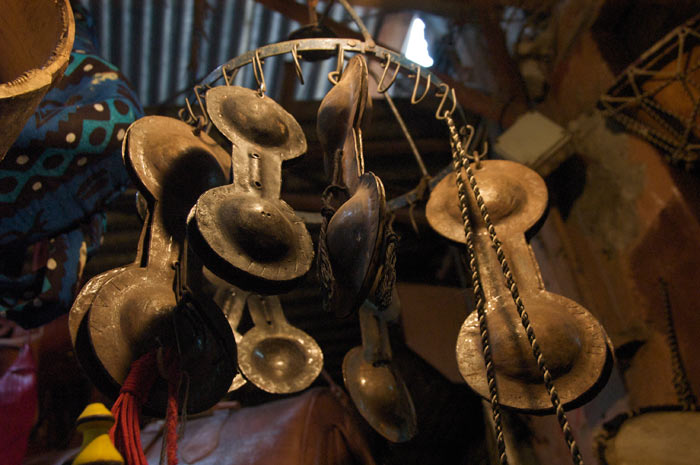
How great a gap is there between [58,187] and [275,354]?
0.77 metres

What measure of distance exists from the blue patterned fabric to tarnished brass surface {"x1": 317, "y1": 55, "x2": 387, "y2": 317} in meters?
0.67

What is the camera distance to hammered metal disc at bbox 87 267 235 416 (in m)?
0.74

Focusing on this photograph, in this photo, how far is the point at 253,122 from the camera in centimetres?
100

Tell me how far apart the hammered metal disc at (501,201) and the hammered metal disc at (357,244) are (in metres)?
0.40

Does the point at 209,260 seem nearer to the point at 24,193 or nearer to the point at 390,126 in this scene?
the point at 24,193

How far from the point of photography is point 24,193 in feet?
3.87

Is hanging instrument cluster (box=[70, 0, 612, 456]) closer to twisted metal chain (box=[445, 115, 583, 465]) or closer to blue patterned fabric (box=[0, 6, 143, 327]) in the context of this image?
twisted metal chain (box=[445, 115, 583, 465])

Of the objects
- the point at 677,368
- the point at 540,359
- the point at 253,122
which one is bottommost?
the point at 677,368

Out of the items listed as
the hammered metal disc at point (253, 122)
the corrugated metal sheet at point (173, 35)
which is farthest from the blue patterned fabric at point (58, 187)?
the corrugated metal sheet at point (173, 35)

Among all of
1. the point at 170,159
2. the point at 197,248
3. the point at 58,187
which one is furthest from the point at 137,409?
the point at 58,187

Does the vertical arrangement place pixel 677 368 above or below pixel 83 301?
below

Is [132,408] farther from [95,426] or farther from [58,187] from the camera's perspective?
[58,187]

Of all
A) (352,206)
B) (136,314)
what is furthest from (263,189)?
(136,314)

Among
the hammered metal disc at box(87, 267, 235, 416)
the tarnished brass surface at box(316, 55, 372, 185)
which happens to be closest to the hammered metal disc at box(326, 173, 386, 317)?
the tarnished brass surface at box(316, 55, 372, 185)
